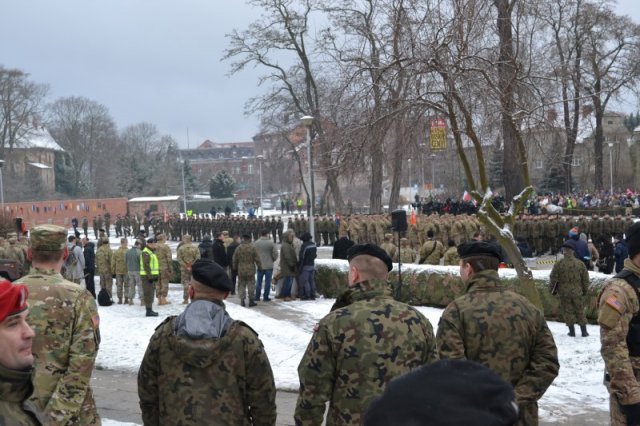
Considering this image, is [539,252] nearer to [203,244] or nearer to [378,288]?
[203,244]

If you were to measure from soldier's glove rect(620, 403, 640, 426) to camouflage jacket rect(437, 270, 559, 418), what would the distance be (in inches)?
22.0

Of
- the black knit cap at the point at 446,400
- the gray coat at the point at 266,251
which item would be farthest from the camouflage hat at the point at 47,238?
the gray coat at the point at 266,251

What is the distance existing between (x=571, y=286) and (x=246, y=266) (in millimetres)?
7662

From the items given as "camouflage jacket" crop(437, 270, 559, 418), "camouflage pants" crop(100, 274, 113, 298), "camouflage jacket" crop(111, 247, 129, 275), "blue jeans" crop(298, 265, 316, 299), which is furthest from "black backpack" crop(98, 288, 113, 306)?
"camouflage jacket" crop(437, 270, 559, 418)

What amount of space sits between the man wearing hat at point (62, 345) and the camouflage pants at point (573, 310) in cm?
964

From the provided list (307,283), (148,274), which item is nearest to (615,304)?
(148,274)

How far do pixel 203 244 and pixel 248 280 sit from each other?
9.23 feet

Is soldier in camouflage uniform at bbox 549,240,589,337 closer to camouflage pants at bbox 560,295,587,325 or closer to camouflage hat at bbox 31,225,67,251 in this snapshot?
camouflage pants at bbox 560,295,587,325

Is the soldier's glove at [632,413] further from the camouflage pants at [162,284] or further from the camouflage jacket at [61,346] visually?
the camouflage pants at [162,284]

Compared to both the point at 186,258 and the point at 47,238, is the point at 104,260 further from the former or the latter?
the point at 47,238

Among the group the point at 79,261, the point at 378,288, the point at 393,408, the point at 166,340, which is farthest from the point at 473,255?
the point at 79,261

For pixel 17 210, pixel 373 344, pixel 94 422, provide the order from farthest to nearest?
pixel 17 210 < pixel 94 422 < pixel 373 344

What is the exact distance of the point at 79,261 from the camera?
17.0 meters

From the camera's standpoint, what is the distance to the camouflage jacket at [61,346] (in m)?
4.48
